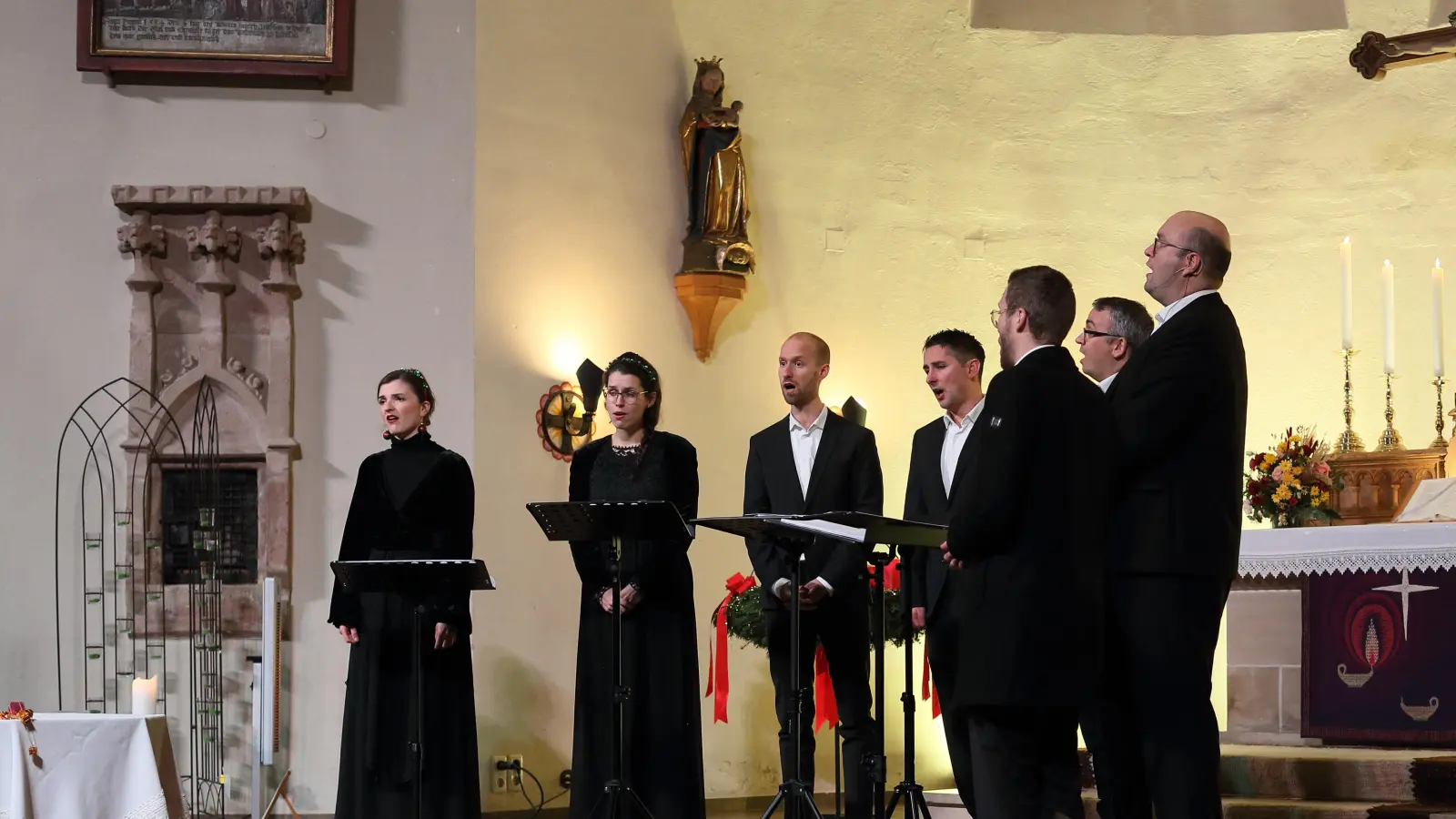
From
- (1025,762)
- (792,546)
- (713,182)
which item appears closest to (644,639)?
(792,546)

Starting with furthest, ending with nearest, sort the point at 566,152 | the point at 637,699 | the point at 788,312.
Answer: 1. the point at 788,312
2. the point at 566,152
3. the point at 637,699

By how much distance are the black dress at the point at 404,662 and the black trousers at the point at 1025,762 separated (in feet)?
7.79

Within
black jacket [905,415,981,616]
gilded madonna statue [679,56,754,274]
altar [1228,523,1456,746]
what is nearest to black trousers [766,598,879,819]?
black jacket [905,415,981,616]

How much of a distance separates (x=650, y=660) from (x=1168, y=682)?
2.22m

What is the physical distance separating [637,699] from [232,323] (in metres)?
3.23

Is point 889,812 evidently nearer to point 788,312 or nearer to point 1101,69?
point 788,312

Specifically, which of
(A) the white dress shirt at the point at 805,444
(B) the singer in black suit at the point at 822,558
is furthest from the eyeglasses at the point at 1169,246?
(A) the white dress shirt at the point at 805,444

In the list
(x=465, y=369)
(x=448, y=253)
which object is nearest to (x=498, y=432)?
(x=465, y=369)

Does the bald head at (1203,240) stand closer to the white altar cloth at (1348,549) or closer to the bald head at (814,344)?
the bald head at (814,344)

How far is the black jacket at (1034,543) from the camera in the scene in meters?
3.48

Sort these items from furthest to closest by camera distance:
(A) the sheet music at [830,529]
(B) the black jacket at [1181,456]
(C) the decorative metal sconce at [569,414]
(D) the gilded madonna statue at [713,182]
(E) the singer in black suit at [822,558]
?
(D) the gilded madonna statue at [713,182] < (C) the decorative metal sconce at [569,414] < (E) the singer in black suit at [822,558] < (A) the sheet music at [830,529] < (B) the black jacket at [1181,456]

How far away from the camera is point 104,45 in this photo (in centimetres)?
746

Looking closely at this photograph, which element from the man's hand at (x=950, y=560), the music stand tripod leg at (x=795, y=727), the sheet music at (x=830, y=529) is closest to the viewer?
the man's hand at (x=950, y=560)

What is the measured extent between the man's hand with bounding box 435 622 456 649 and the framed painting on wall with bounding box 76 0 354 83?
3.35 meters
